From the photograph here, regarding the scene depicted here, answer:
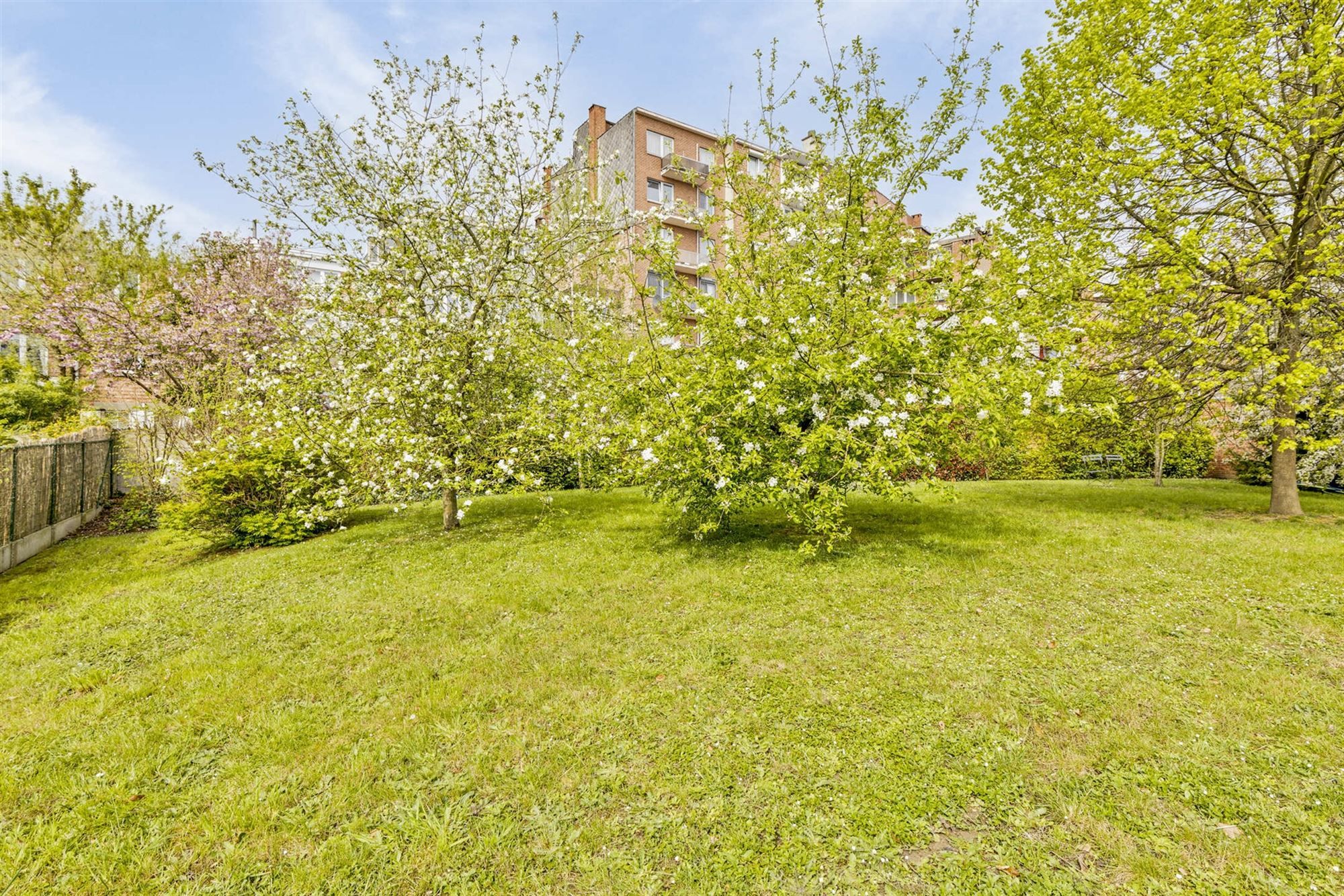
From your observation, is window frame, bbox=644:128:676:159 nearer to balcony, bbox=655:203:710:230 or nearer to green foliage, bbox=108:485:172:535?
balcony, bbox=655:203:710:230

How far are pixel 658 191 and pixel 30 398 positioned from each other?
1089 inches

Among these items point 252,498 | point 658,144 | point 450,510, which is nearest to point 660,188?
point 658,144

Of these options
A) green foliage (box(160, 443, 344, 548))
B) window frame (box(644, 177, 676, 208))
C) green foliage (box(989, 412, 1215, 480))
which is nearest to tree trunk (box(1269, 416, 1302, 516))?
green foliage (box(989, 412, 1215, 480))

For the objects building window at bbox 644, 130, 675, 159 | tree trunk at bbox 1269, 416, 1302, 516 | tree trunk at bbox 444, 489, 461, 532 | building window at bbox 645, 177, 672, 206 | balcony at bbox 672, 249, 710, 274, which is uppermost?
building window at bbox 644, 130, 675, 159

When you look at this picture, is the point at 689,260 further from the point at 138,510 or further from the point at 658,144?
the point at 138,510

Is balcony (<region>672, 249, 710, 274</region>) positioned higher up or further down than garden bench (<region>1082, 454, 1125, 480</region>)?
higher up

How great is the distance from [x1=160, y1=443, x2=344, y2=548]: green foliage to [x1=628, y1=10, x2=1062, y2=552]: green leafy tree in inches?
255

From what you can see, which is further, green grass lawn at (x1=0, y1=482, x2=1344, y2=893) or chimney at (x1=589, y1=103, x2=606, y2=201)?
chimney at (x1=589, y1=103, x2=606, y2=201)

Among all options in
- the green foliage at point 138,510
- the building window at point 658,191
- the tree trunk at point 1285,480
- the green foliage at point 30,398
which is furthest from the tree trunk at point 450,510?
the building window at point 658,191

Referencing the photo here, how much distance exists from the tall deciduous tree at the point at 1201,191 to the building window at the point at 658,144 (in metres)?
23.2

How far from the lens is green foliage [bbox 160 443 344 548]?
1006 cm

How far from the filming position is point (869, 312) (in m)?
8.17

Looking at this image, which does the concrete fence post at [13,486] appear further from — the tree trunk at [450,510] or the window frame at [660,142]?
the window frame at [660,142]

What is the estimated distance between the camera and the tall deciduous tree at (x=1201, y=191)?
9211 mm
